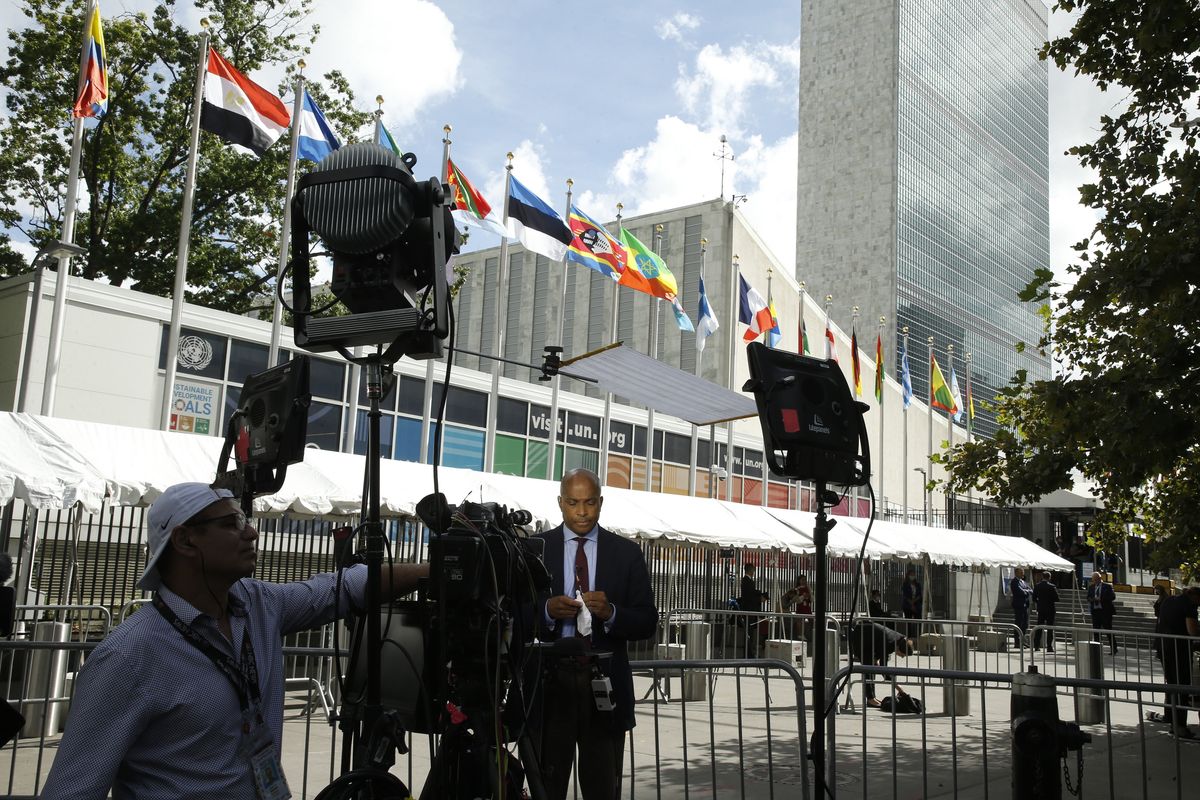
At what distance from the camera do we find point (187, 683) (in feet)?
8.72

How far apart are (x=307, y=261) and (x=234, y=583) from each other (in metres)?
1.24

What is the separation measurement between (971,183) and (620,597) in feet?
457

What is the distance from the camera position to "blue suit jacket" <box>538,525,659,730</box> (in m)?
4.91

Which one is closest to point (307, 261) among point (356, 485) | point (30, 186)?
point (356, 485)

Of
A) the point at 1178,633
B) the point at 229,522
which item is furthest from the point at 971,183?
the point at 229,522

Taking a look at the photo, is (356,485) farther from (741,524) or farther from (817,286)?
(817,286)

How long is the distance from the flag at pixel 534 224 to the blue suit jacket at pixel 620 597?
14.5m

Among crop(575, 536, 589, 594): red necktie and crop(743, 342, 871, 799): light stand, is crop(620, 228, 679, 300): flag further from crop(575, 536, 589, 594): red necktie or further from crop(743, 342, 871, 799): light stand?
crop(575, 536, 589, 594): red necktie

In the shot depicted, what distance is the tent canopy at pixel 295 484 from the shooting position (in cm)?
927

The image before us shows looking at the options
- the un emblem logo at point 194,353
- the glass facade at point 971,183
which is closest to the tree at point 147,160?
the un emblem logo at point 194,353

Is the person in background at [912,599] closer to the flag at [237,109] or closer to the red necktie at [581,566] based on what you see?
the flag at [237,109]

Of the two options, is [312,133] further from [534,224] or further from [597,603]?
[597,603]

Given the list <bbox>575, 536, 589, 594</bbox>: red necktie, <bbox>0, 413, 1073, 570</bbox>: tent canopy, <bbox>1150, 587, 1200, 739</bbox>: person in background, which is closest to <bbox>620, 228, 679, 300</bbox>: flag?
<bbox>0, 413, 1073, 570</bbox>: tent canopy

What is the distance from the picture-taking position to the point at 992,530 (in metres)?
41.4
